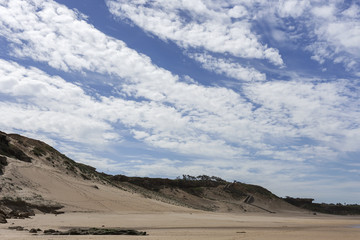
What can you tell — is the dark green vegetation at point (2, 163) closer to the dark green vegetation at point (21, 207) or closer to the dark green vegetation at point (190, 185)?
the dark green vegetation at point (21, 207)

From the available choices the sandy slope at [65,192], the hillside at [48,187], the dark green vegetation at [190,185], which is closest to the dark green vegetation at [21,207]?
the hillside at [48,187]

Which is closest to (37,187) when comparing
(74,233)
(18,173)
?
(18,173)

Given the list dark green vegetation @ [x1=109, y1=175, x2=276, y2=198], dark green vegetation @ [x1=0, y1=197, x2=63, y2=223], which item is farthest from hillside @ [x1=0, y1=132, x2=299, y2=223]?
dark green vegetation @ [x1=109, y1=175, x2=276, y2=198]

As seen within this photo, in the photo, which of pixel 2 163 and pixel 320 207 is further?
pixel 320 207

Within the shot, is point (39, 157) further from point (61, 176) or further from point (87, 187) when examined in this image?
point (87, 187)

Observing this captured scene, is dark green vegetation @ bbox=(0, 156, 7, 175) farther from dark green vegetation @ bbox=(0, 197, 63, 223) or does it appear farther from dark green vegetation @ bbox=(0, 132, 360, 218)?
dark green vegetation @ bbox=(0, 197, 63, 223)

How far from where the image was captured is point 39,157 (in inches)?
1550

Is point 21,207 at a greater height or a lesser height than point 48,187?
lesser

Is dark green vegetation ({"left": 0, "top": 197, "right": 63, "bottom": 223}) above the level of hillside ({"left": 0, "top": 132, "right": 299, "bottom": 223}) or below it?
below

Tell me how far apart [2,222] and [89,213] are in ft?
35.4

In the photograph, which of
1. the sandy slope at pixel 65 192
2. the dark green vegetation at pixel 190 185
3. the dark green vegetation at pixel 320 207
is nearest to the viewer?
the sandy slope at pixel 65 192

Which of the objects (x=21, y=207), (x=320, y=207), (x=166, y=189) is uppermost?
(x=166, y=189)

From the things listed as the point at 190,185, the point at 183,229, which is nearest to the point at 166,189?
the point at 190,185

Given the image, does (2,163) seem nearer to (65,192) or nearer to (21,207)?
(65,192)
